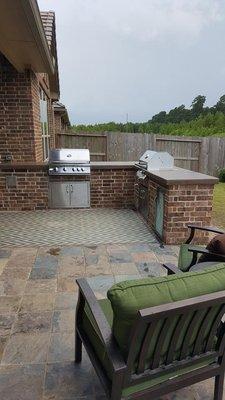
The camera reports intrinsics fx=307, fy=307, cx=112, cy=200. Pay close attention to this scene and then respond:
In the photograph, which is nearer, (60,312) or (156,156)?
(60,312)

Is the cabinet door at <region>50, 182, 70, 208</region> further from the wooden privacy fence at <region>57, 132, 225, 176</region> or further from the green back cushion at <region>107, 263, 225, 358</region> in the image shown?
the green back cushion at <region>107, 263, 225, 358</region>

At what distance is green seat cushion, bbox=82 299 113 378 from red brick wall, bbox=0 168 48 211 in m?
4.61

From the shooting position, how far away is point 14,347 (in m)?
2.34

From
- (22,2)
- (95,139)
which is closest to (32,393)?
(22,2)

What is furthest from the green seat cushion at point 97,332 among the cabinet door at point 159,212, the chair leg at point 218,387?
the cabinet door at point 159,212

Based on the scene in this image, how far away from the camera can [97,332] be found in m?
1.70

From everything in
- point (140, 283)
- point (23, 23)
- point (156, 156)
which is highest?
point (23, 23)

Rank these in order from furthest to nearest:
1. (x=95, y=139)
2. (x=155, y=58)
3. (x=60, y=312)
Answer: (x=155, y=58) < (x=95, y=139) < (x=60, y=312)

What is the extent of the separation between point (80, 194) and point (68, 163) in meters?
0.72

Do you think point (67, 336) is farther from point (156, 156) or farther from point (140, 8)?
point (140, 8)

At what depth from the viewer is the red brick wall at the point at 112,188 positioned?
6684 mm

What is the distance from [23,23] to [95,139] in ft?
22.0

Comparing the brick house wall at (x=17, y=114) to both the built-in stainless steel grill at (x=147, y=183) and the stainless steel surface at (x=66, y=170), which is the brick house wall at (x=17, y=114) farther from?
the built-in stainless steel grill at (x=147, y=183)

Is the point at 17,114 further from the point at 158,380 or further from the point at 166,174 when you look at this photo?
the point at 158,380
